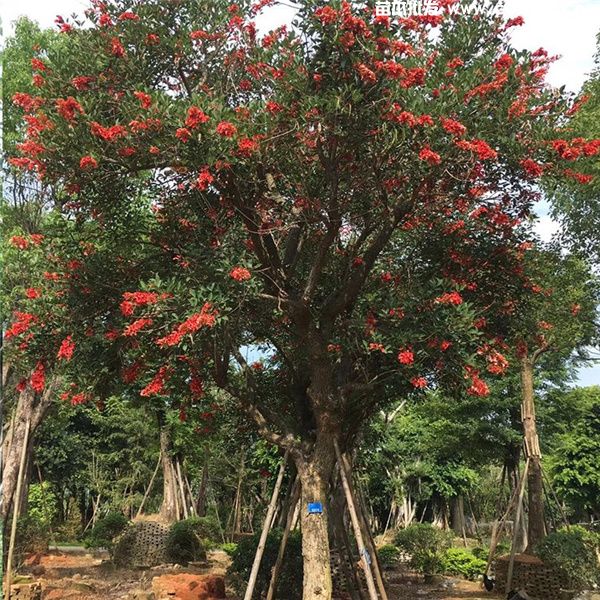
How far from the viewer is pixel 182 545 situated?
15.4 metres

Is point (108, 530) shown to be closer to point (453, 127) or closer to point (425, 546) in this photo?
point (425, 546)

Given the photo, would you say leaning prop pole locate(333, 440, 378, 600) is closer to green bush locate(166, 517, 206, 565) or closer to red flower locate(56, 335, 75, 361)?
red flower locate(56, 335, 75, 361)

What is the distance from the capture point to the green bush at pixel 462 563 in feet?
46.5

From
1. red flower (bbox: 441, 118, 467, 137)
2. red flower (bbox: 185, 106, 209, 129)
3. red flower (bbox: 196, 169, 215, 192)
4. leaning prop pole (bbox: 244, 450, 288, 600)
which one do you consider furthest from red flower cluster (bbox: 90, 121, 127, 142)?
leaning prop pole (bbox: 244, 450, 288, 600)

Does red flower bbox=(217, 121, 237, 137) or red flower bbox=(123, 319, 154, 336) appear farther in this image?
red flower bbox=(123, 319, 154, 336)

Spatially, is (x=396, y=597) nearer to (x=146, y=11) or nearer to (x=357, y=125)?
(x=357, y=125)

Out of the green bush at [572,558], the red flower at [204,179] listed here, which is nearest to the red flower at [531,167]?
the red flower at [204,179]

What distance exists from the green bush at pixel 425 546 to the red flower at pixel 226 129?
11.8 meters

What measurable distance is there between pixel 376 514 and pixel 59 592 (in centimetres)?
2171

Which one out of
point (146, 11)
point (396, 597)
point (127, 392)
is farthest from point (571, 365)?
point (146, 11)

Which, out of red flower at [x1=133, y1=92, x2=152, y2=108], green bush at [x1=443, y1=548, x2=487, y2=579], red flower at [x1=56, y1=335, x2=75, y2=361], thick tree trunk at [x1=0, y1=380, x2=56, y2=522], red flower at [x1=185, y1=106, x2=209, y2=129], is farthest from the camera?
green bush at [x1=443, y1=548, x2=487, y2=579]

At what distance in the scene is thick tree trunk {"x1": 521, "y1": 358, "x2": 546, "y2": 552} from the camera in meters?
12.9

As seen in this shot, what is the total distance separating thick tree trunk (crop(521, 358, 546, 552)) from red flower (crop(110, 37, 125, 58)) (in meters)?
9.96

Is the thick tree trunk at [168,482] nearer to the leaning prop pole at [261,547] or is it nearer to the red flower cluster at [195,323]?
Answer: the leaning prop pole at [261,547]
